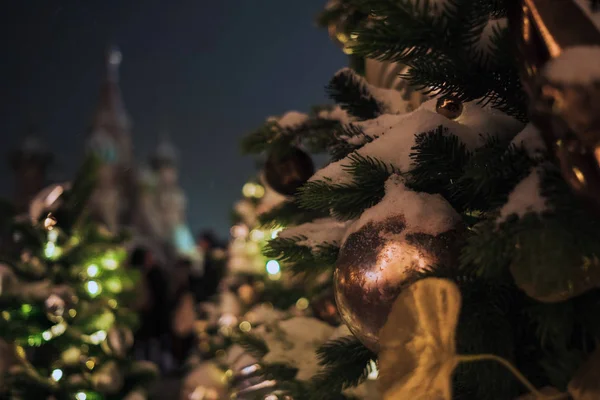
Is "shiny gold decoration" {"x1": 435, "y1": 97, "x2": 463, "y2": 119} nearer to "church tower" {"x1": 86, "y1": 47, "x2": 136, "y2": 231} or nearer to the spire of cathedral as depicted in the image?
"church tower" {"x1": 86, "y1": 47, "x2": 136, "y2": 231}

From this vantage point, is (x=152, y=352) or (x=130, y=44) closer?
(x=152, y=352)

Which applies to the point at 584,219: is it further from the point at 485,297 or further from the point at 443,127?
the point at 443,127

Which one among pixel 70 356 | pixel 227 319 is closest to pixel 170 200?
pixel 227 319

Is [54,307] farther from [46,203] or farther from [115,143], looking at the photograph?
[115,143]

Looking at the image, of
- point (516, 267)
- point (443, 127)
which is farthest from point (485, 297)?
point (443, 127)

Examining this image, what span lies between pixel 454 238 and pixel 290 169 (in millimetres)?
636

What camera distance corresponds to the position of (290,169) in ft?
3.94

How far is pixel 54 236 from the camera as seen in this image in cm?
181

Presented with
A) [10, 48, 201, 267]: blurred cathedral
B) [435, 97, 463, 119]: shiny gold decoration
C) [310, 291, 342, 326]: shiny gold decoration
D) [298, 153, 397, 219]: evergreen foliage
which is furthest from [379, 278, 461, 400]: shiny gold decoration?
[10, 48, 201, 267]: blurred cathedral

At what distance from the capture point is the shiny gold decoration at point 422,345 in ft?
1.64

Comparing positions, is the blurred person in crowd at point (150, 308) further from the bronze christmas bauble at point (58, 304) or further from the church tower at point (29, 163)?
the church tower at point (29, 163)

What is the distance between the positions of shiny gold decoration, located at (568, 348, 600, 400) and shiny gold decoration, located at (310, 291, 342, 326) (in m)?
0.88

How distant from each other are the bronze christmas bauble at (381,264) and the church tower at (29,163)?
14577mm

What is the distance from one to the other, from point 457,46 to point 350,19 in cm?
61
